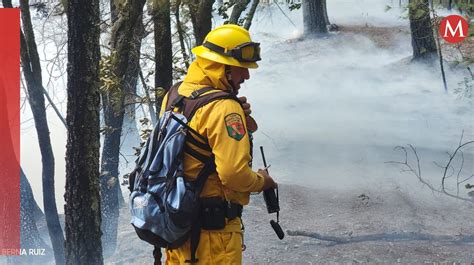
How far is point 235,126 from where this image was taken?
2.35 metres

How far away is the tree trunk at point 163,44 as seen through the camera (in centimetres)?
556

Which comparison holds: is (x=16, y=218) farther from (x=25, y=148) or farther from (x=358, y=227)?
(x=358, y=227)

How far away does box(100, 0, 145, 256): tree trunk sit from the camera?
18.7 feet

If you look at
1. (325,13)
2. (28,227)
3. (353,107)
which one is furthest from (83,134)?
(325,13)

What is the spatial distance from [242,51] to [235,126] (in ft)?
1.22

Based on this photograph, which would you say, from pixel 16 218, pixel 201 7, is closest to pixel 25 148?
pixel 16 218

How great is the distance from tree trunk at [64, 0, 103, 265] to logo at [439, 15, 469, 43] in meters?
4.51

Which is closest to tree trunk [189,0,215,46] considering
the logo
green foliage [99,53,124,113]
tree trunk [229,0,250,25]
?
tree trunk [229,0,250,25]

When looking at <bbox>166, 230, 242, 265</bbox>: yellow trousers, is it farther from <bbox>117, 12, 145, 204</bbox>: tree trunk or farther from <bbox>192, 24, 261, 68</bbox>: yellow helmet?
<bbox>117, 12, 145, 204</bbox>: tree trunk

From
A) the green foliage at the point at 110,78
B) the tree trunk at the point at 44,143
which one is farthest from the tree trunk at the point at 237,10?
the tree trunk at the point at 44,143

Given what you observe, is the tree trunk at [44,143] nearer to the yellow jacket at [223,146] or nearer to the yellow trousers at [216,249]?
the yellow jacket at [223,146]

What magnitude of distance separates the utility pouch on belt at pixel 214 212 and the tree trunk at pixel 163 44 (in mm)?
3094

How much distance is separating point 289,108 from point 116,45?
271cm

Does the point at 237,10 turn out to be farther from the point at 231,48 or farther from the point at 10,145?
the point at 231,48
